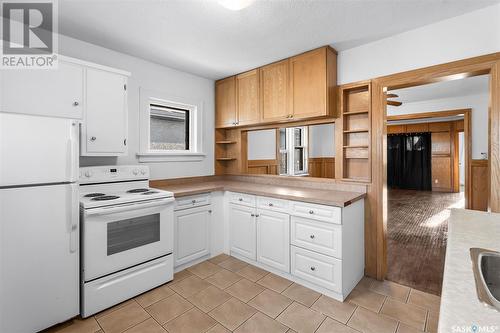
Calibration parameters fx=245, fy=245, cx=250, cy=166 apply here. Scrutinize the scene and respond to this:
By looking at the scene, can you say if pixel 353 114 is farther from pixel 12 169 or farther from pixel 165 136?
pixel 12 169

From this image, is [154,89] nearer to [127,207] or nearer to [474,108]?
[127,207]

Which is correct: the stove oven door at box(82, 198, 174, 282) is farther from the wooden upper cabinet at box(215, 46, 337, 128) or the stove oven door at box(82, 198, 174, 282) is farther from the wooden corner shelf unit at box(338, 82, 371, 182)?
the wooden corner shelf unit at box(338, 82, 371, 182)

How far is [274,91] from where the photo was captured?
9.90 ft

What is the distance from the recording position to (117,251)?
2.10 meters

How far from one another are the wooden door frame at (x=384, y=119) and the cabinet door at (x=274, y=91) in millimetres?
960

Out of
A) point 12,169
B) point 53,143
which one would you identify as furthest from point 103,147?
point 12,169

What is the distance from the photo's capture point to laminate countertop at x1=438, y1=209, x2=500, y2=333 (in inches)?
22.3

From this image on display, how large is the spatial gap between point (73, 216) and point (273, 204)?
176 centimetres

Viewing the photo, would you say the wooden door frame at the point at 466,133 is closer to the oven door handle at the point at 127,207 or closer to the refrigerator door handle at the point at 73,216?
the oven door handle at the point at 127,207

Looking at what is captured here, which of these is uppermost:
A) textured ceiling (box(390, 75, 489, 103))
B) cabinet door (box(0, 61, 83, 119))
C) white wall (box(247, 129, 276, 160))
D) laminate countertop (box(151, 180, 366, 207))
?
textured ceiling (box(390, 75, 489, 103))

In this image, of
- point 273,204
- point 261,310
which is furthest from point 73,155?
point 261,310

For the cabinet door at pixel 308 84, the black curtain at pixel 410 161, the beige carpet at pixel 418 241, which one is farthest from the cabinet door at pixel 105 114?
the black curtain at pixel 410 161

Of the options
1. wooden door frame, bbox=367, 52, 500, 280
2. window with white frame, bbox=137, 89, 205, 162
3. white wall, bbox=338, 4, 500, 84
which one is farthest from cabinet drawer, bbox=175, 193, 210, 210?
white wall, bbox=338, 4, 500, 84

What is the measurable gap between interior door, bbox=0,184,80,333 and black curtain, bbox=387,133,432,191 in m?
9.36
